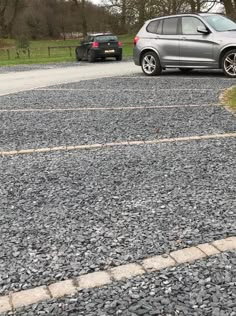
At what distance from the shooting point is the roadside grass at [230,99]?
8.08 meters

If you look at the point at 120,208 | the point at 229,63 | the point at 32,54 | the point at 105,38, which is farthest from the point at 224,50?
the point at 32,54

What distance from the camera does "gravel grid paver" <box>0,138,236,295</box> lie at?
9.98 feet

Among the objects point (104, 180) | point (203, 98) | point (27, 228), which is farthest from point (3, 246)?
point (203, 98)

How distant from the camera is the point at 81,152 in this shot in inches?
222

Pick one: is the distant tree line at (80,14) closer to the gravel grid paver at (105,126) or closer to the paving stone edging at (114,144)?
the gravel grid paver at (105,126)

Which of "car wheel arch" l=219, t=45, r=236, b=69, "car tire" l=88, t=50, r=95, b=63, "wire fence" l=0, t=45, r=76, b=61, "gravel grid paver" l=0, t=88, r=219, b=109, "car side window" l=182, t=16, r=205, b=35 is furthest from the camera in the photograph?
"wire fence" l=0, t=45, r=76, b=61

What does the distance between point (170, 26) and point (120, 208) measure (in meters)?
10.8

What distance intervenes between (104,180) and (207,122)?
2.94m

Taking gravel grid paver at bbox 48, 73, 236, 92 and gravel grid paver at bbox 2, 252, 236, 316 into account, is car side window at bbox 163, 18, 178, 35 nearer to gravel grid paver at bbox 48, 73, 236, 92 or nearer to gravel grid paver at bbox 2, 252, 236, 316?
gravel grid paver at bbox 48, 73, 236, 92

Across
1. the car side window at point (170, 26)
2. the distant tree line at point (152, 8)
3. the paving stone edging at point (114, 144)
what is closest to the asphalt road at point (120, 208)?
the paving stone edging at point (114, 144)

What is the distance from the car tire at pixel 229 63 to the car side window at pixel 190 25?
1.20 meters

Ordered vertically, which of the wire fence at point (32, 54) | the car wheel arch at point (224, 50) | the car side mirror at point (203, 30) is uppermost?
the car side mirror at point (203, 30)

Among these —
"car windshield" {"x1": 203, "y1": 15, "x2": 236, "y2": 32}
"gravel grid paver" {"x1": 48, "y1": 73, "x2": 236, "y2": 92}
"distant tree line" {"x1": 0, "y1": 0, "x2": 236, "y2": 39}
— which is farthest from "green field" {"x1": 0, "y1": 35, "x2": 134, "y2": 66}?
"car windshield" {"x1": 203, "y1": 15, "x2": 236, "y2": 32}

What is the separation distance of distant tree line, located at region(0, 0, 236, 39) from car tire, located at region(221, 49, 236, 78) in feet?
45.1
